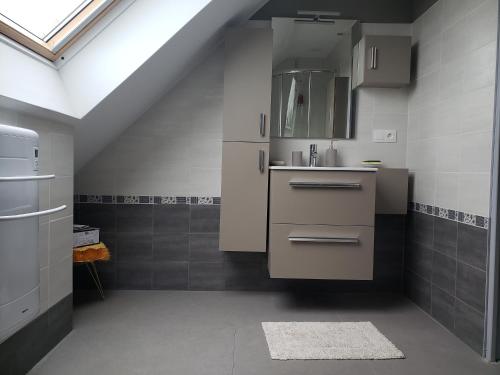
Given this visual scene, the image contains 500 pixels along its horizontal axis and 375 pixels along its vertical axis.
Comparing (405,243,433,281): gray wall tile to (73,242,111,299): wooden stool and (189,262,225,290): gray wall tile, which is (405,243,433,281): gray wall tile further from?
(73,242,111,299): wooden stool

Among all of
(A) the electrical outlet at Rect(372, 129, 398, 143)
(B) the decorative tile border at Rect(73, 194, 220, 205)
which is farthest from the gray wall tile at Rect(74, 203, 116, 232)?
(A) the electrical outlet at Rect(372, 129, 398, 143)

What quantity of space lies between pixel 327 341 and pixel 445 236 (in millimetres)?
1043

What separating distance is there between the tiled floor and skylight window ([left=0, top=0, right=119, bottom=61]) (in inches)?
61.0

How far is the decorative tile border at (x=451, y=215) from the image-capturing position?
2332 mm

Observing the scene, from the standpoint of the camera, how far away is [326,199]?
2887mm

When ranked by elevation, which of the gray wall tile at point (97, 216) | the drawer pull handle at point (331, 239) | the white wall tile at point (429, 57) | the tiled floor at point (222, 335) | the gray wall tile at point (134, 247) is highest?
the white wall tile at point (429, 57)

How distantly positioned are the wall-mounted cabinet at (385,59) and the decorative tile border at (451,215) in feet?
3.11

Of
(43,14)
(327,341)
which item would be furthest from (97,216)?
(327,341)

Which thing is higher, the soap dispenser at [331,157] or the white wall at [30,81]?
the white wall at [30,81]

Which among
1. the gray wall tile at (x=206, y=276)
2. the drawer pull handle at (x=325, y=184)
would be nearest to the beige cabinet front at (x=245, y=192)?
the drawer pull handle at (x=325, y=184)

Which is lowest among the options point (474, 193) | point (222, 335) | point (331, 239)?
point (222, 335)

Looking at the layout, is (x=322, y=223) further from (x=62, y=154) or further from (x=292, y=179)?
(x=62, y=154)

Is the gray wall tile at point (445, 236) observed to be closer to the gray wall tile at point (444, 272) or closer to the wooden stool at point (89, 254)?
the gray wall tile at point (444, 272)

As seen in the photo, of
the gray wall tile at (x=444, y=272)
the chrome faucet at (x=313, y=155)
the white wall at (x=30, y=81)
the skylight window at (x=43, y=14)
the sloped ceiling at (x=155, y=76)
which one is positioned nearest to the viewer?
the white wall at (x=30, y=81)
